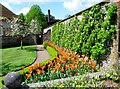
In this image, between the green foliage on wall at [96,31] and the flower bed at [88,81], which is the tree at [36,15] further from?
the flower bed at [88,81]

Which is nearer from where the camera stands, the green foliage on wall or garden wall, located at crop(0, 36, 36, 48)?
the green foliage on wall

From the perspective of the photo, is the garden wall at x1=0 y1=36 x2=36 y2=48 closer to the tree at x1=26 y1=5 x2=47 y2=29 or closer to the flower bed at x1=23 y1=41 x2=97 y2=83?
the tree at x1=26 y1=5 x2=47 y2=29

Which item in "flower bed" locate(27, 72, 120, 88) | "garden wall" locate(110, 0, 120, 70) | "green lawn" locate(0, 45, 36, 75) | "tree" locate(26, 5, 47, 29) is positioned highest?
"tree" locate(26, 5, 47, 29)

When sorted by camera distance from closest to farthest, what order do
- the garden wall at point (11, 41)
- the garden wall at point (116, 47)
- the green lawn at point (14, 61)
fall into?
the garden wall at point (116, 47)
the green lawn at point (14, 61)
the garden wall at point (11, 41)

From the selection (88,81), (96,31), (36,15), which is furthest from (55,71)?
(36,15)

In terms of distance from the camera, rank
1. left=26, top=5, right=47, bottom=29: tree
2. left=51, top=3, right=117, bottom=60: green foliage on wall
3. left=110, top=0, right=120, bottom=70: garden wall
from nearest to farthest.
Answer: left=110, top=0, right=120, bottom=70: garden wall, left=51, top=3, right=117, bottom=60: green foliage on wall, left=26, top=5, right=47, bottom=29: tree

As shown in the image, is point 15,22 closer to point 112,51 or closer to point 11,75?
point 112,51

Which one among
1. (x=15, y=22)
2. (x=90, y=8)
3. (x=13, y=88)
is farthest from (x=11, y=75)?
(x=15, y=22)

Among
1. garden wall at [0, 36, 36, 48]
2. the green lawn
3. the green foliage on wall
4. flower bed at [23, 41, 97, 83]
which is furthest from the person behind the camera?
garden wall at [0, 36, 36, 48]

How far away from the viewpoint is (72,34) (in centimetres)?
1158

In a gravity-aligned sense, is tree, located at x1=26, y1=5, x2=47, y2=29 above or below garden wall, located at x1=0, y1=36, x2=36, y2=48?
above

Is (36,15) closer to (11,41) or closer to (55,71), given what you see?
(11,41)

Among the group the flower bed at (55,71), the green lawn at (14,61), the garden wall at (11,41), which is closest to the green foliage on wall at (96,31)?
the flower bed at (55,71)

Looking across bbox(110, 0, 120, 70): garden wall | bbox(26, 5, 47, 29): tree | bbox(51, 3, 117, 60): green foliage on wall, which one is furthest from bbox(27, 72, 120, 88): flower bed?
bbox(26, 5, 47, 29): tree
